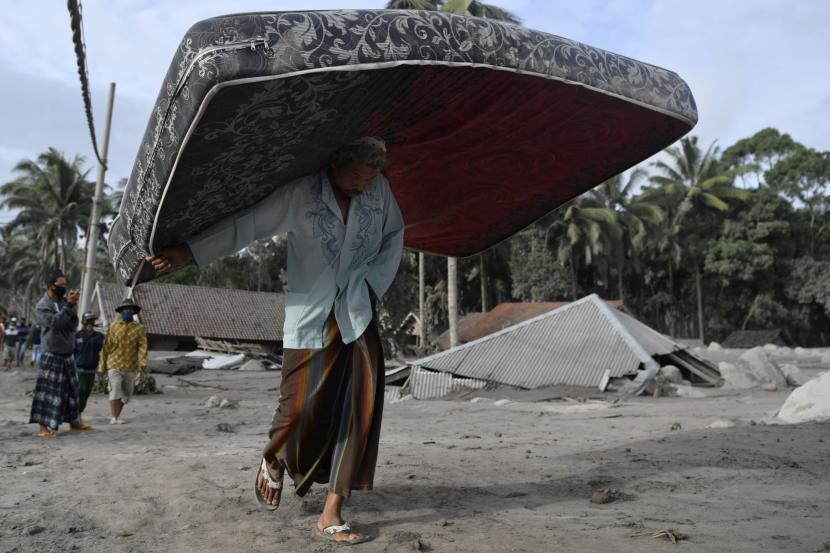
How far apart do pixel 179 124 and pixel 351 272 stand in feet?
3.33

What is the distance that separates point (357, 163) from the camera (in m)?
2.95

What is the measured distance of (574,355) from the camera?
488 inches

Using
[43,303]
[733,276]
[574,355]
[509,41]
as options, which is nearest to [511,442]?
[509,41]

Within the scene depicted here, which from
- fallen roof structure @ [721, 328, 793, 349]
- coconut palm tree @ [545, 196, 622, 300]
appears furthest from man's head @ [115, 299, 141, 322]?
fallen roof structure @ [721, 328, 793, 349]

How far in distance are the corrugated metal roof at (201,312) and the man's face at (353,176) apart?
2845 cm

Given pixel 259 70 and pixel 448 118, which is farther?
pixel 448 118

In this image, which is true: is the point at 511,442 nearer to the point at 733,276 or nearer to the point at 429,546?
the point at 429,546

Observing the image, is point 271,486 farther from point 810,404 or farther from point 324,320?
point 810,404

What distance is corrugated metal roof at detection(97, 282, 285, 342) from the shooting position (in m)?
30.1

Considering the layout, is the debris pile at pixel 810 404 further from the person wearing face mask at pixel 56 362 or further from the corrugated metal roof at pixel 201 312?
the corrugated metal roof at pixel 201 312

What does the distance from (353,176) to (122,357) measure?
261 inches

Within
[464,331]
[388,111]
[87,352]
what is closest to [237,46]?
[388,111]

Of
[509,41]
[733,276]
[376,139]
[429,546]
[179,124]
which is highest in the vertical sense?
[733,276]

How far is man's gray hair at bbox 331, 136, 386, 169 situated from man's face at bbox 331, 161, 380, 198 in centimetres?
2
